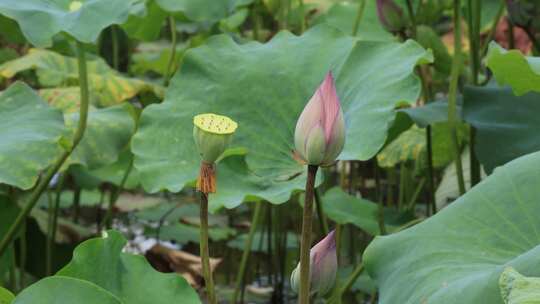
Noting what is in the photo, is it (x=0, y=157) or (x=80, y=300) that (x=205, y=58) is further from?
(x=80, y=300)

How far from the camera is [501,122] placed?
174 centimetres

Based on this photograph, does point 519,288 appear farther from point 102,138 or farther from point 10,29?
point 10,29

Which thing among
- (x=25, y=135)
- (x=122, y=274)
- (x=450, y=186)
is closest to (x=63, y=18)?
(x=25, y=135)

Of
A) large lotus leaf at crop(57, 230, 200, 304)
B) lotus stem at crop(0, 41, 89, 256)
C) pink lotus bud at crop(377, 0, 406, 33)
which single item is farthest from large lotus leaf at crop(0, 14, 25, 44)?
large lotus leaf at crop(57, 230, 200, 304)

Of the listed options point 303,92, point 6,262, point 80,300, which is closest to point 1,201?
point 6,262

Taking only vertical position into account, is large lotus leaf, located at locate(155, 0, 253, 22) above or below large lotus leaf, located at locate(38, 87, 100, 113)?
above

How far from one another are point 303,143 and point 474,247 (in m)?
0.23

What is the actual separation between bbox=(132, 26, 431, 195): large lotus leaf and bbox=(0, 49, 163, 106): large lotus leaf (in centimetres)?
61

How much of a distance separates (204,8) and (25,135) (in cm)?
48

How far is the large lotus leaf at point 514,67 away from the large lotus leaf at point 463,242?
0.63ft

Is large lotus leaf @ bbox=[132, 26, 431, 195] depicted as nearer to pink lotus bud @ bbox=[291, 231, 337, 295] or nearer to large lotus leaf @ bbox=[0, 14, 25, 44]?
pink lotus bud @ bbox=[291, 231, 337, 295]

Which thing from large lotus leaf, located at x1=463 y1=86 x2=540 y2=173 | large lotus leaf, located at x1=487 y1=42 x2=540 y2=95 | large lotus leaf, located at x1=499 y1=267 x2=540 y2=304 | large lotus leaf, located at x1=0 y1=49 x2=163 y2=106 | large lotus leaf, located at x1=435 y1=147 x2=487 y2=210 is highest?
large lotus leaf, located at x1=499 y1=267 x2=540 y2=304

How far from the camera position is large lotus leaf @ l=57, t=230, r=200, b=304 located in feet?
3.79

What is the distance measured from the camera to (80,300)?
3.23 ft
